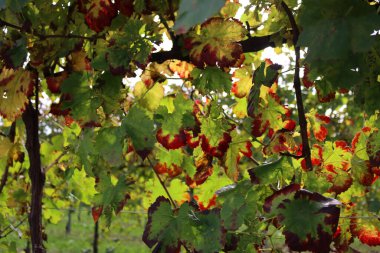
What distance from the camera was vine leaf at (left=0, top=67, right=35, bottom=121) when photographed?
172cm

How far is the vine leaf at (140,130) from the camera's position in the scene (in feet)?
4.64

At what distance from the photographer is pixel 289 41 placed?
1707mm

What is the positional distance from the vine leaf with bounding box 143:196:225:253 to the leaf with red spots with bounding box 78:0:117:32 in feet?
1.84

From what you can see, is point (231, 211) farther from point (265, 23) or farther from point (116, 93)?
point (265, 23)

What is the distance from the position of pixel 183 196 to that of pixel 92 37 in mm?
755

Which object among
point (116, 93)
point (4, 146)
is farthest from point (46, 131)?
point (116, 93)

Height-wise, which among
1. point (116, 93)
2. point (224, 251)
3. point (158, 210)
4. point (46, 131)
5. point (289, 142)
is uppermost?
point (46, 131)

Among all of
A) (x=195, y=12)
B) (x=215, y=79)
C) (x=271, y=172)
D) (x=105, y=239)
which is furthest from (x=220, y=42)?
(x=105, y=239)

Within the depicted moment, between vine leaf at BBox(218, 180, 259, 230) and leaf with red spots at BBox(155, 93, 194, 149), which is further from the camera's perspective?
leaf with red spots at BBox(155, 93, 194, 149)

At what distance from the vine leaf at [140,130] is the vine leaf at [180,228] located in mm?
208

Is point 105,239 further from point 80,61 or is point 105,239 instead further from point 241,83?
point 80,61

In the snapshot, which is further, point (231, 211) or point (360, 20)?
point (231, 211)

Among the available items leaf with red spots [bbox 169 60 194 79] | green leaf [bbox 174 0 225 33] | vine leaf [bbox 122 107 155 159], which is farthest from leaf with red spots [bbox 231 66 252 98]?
green leaf [bbox 174 0 225 33]

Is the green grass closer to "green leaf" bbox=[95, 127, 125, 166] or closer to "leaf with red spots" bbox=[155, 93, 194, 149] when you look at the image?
"leaf with red spots" bbox=[155, 93, 194, 149]
